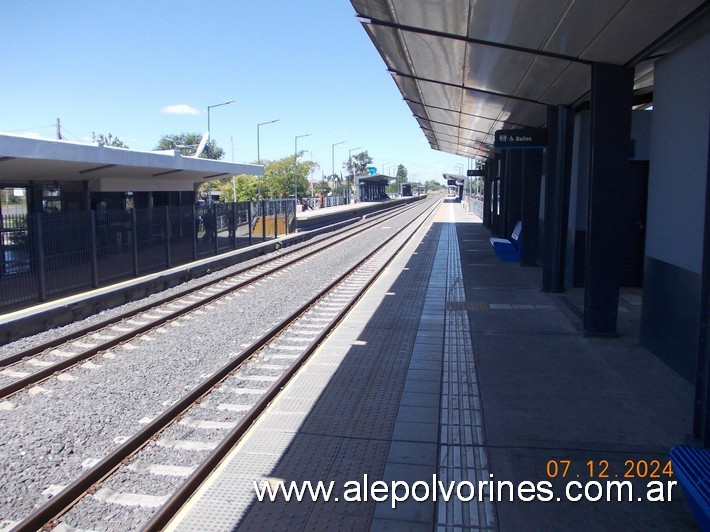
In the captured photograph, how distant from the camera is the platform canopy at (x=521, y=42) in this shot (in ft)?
21.9

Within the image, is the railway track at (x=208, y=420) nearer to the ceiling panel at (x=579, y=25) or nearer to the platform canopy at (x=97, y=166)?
the platform canopy at (x=97, y=166)

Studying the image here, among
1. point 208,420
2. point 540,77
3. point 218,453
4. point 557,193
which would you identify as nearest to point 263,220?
point 557,193

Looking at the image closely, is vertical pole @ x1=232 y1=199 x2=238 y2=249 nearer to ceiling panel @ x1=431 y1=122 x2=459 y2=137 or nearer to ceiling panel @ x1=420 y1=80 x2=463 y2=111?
ceiling panel @ x1=431 y1=122 x2=459 y2=137

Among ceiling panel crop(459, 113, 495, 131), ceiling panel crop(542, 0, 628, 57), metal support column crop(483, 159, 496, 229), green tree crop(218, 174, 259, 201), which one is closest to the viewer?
ceiling panel crop(542, 0, 628, 57)

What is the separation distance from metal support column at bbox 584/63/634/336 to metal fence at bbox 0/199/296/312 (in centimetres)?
1018

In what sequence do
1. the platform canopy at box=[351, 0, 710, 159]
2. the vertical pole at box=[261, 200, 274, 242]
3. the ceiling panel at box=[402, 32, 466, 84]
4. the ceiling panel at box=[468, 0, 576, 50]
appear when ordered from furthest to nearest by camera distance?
the vertical pole at box=[261, 200, 274, 242] < the ceiling panel at box=[402, 32, 466, 84] < the ceiling panel at box=[468, 0, 576, 50] < the platform canopy at box=[351, 0, 710, 159]

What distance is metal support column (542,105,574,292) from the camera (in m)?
12.0

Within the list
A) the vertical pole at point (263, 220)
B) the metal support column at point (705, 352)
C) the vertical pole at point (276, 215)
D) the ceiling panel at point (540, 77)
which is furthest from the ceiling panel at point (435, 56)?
the vertical pole at point (276, 215)

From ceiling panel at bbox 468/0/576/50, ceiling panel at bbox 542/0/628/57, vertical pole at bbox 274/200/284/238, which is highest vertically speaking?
ceiling panel at bbox 468/0/576/50

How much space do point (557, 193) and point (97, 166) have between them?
11.8 m

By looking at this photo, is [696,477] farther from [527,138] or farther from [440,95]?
[440,95]

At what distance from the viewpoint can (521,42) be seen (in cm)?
866

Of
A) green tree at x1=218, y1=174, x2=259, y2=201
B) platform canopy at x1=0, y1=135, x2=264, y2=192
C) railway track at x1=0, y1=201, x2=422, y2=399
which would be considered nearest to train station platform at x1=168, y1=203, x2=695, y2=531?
railway track at x1=0, y1=201, x2=422, y2=399

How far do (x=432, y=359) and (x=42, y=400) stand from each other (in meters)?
4.83
